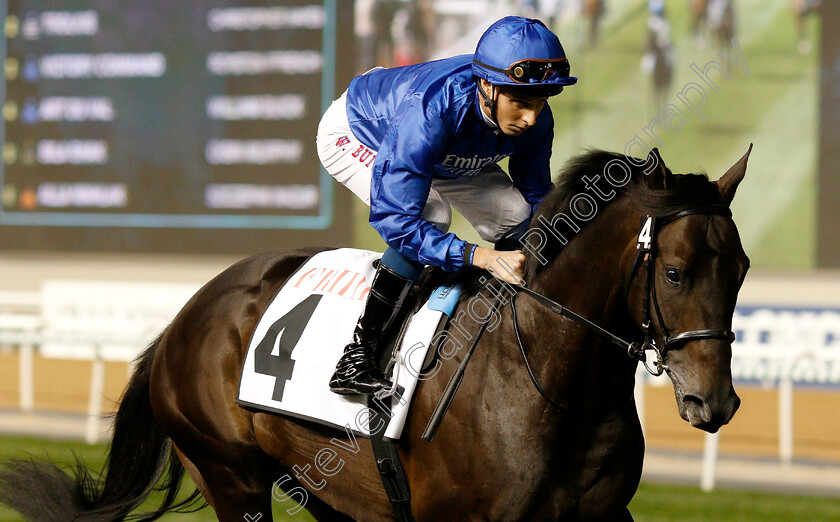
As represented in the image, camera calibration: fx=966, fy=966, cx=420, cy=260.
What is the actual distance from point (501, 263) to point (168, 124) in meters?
5.50

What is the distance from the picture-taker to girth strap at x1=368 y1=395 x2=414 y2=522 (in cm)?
219

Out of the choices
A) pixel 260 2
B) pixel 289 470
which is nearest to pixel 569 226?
pixel 289 470

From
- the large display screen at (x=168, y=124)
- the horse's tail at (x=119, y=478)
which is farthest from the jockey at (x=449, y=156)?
the large display screen at (x=168, y=124)

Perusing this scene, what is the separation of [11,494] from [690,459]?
386 centimetres

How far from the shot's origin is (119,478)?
9.42ft

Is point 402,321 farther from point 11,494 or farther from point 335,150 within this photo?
point 11,494

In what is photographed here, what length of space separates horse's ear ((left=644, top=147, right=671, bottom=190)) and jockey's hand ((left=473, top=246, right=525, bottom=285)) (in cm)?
31

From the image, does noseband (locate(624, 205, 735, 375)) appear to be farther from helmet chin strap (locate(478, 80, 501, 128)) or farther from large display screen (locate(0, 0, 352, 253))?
large display screen (locate(0, 0, 352, 253))

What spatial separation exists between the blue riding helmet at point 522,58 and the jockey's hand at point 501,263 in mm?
353

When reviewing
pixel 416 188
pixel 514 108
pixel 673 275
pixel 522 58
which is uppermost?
pixel 522 58

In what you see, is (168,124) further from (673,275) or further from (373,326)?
(673,275)

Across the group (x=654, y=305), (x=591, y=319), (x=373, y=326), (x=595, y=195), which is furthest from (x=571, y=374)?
(x=373, y=326)

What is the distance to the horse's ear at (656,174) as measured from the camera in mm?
1888

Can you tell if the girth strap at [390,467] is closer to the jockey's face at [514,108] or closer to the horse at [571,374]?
the horse at [571,374]
